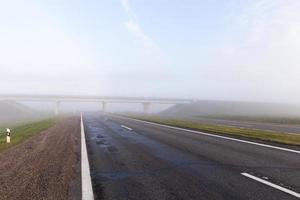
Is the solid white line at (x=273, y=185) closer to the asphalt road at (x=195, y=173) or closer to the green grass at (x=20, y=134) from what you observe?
the asphalt road at (x=195, y=173)

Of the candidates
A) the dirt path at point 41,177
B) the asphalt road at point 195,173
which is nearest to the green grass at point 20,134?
the dirt path at point 41,177

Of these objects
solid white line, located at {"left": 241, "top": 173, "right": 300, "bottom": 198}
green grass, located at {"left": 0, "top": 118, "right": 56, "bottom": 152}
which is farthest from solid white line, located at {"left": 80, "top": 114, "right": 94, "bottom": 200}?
green grass, located at {"left": 0, "top": 118, "right": 56, "bottom": 152}

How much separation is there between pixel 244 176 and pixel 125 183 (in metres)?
2.79

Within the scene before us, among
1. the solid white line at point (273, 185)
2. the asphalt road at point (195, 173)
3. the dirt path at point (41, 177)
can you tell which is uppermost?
the solid white line at point (273, 185)

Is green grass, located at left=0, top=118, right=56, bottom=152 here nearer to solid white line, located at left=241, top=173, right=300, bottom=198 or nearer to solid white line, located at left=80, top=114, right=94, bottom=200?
solid white line, located at left=80, top=114, right=94, bottom=200

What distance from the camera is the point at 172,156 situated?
35.7ft

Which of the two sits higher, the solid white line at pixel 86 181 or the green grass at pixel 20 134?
the solid white line at pixel 86 181

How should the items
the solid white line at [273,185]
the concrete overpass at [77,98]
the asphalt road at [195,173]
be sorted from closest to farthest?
1. the solid white line at [273,185]
2. the asphalt road at [195,173]
3. the concrete overpass at [77,98]

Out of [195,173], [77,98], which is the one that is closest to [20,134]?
[195,173]

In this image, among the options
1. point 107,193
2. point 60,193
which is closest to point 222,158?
point 107,193

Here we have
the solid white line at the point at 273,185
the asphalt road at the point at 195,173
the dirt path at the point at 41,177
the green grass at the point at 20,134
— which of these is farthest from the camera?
the green grass at the point at 20,134

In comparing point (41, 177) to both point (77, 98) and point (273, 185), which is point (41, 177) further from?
point (77, 98)

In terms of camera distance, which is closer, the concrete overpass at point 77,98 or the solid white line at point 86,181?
the solid white line at point 86,181

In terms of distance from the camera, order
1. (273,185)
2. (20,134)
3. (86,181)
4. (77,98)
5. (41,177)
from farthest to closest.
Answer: (77,98) → (20,134) → (41,177) → (86,181) → (273,185)
